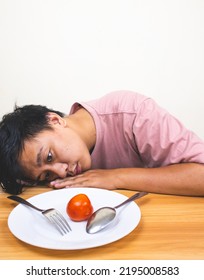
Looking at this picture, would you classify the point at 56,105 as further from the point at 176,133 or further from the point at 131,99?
the point at 176,133

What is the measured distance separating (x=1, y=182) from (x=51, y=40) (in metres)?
1.10

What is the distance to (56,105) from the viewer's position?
1879 millimetres

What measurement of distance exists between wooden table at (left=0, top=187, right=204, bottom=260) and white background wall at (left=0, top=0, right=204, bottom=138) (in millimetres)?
1211

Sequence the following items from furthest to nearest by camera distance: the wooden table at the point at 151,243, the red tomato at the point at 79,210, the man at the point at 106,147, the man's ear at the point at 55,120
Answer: the man's ear at the point at 55,120 → the man at the point at 106,147 → the red tomato at the point at 79,210 → the wooden table at the point at 151,243

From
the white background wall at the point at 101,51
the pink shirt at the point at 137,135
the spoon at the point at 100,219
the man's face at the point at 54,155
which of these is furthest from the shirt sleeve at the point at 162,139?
the white background wall at the point at 101,51

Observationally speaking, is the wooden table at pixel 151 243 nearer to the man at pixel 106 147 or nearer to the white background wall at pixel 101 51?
the man at pixel 106 147

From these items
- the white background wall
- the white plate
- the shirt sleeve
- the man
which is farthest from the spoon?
the white background wall

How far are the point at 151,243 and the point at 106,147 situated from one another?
522 mm

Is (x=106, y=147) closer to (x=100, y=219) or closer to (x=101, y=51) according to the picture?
(x=100, y=219)

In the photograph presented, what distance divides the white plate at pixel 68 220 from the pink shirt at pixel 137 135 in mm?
229

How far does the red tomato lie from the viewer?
26.9 inches

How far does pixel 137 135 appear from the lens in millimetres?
985

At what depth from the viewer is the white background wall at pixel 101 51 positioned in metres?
1.78
